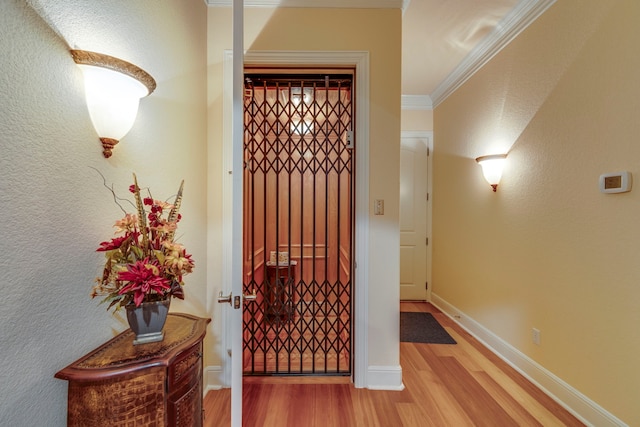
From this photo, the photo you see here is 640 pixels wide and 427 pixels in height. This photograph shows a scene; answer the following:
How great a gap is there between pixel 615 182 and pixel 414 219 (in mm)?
2305

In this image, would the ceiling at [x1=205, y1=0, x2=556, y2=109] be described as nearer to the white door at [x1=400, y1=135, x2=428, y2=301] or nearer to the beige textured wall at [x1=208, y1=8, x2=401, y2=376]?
the beige textured wall at [x1=208, y1=8, x2=401, y2=376]

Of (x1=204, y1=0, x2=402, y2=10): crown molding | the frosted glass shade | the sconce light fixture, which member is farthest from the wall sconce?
the sconce light fixture

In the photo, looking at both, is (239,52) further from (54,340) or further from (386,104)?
(54,340)

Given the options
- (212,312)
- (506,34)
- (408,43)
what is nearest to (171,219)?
(212,312)

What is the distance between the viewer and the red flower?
0.78 metres

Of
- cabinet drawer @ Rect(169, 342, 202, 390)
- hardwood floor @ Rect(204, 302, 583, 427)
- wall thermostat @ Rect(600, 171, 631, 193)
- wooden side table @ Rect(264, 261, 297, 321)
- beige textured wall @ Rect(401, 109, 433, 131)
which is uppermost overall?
beige textured wall @ Rect(401, 109, 433, 131)

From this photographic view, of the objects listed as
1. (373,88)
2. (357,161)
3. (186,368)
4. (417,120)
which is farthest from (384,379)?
(417,120)

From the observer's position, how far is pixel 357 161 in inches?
72.5

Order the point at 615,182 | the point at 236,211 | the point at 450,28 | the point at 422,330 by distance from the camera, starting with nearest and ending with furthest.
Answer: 1. the point at 236,211
2. the point at 615,182
3. the point at 450,28
4. the point at 422,330

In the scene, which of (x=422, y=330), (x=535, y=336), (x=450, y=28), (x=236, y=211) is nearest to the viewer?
(x=236, y=211)

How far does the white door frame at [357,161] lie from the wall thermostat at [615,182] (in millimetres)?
1319

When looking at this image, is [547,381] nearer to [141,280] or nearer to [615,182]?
[615,182]

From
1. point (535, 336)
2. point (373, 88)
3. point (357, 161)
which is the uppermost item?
point (373, 88)

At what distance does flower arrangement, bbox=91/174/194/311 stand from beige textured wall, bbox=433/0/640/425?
2175 mm
